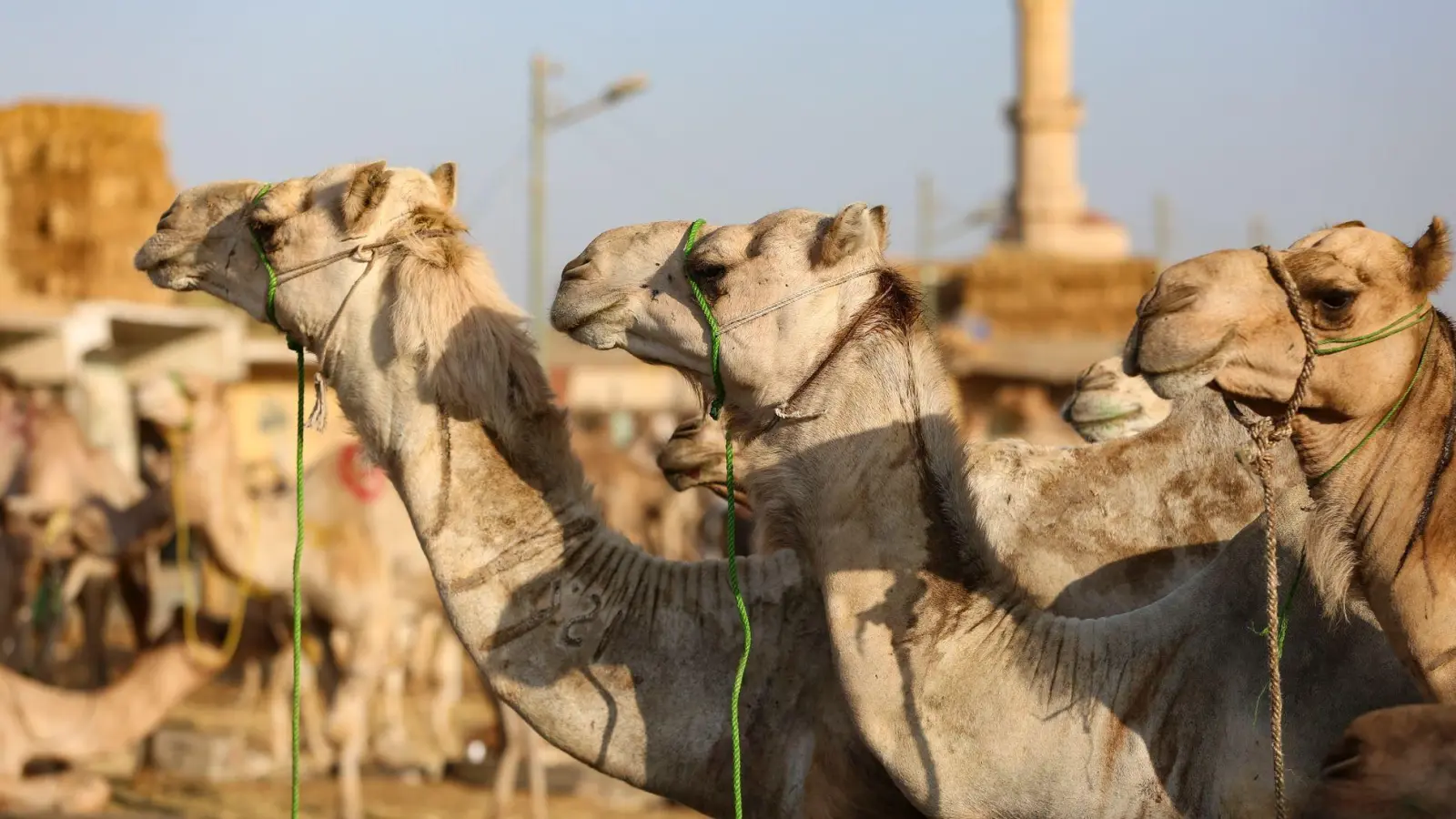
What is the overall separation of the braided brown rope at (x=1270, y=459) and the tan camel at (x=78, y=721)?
21.7ft

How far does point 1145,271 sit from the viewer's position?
1088 inches

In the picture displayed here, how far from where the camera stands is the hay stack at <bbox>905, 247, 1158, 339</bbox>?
90.2ft

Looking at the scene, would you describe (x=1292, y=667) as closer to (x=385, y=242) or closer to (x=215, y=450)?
(x=385, y=242)

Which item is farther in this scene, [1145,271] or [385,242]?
[1145,271]

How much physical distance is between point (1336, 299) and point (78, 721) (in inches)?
274

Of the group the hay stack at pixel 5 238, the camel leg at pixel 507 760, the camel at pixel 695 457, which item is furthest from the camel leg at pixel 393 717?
the hay stack at pixel 5 238

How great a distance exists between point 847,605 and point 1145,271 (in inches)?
977

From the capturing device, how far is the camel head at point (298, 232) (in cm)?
471

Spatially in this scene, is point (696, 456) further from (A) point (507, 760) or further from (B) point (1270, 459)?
(A) point (507, 760)

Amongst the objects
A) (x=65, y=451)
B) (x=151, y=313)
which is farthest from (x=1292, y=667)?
(x=151, y=313)

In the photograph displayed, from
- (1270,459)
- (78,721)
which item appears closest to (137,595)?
(78,721)

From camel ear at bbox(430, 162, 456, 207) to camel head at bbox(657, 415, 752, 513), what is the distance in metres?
1.02

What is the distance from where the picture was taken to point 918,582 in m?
3.79

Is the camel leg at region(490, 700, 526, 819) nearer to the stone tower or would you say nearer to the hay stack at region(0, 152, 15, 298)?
the hay stack at region(0, 152, 15, 298)
